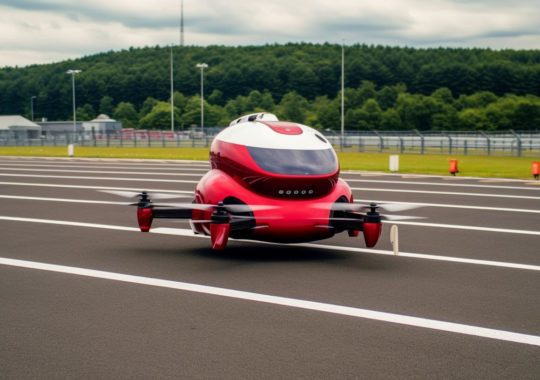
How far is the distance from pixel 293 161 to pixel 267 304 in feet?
10.1

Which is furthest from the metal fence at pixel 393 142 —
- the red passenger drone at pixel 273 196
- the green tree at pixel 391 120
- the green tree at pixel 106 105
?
the green tree at pixel 106 105

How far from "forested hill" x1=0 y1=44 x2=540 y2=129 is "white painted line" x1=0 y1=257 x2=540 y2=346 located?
106007 millimetres

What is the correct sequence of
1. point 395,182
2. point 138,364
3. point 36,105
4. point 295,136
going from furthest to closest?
point 36,105 < point 395,182 < point 295,136 < point 138,364

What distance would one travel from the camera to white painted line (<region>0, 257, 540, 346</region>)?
623 centimetres

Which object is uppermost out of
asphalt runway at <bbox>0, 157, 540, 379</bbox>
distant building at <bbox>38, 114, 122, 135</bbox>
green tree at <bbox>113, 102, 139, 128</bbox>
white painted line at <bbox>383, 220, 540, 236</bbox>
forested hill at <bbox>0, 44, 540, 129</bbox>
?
forested hill at <bbox>0, 44, 540, 129</bbox>

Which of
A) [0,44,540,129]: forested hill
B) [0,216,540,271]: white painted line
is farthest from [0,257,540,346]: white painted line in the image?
[0,44,540,129]: forested hill

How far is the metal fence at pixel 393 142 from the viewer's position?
4741 centimetres

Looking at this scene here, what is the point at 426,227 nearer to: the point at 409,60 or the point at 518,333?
the point at 518,333

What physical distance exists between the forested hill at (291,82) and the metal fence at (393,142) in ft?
149

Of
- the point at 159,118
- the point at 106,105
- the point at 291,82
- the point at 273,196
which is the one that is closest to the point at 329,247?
the point at 273,196

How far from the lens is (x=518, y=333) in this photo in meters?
6.23

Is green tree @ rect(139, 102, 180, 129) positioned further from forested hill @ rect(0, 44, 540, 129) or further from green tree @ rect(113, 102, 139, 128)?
green tree @ rect(113, 102, 139, 128)

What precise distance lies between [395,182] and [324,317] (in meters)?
17.8

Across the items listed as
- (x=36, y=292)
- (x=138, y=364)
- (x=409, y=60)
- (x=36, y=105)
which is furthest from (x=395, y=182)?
(x=36, y=105)
